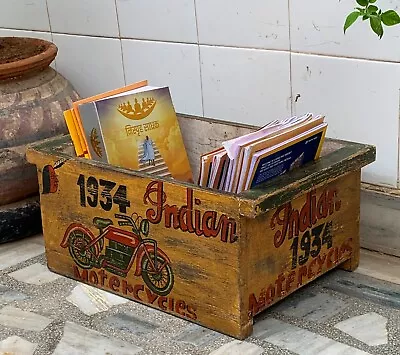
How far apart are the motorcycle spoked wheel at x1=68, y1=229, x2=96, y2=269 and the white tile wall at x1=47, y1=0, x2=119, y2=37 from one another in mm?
496

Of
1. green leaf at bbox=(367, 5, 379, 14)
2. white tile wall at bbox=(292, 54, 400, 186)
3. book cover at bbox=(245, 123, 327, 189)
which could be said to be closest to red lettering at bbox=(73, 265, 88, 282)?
book cover at bbox=(245, 123, 327, 189)

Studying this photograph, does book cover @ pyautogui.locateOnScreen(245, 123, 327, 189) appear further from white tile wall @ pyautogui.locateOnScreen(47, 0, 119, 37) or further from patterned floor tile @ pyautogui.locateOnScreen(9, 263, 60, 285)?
white tile wall @ pyautogui.locateOnScreen(47, 0, 119, 37)

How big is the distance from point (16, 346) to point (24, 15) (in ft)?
2.86

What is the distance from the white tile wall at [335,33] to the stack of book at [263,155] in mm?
167

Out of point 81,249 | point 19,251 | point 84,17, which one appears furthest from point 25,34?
point 81,249

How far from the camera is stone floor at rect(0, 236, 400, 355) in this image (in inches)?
37.9

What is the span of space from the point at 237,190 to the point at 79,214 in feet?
0.84

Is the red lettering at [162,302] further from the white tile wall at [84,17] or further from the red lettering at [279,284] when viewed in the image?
the white tile wall at [84,17]

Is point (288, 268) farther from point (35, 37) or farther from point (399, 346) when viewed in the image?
point (35, 37)

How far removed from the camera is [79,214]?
44.3 inches

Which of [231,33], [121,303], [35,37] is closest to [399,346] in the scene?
[121,303]

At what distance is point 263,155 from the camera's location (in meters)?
0.97

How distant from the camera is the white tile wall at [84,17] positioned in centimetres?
148

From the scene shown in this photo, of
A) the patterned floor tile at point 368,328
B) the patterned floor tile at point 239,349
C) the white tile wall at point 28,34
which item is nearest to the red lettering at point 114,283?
the patterned floor tile at point 239,349
